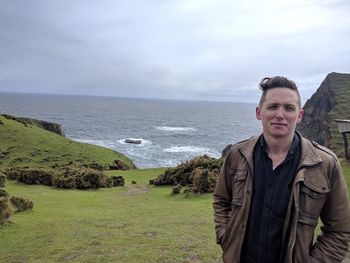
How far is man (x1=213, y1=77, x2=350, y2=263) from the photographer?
4.21 metres

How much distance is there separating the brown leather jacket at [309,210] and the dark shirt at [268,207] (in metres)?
0.07

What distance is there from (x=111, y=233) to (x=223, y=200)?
356 inches

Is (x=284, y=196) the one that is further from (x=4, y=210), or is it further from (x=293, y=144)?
(x=4, y=210)

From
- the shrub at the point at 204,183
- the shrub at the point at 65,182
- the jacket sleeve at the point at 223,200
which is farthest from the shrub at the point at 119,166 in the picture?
the jacket sleeve at the point at 223,200

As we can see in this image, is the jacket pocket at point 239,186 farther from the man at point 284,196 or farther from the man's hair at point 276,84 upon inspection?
the man's hair at point 276,84

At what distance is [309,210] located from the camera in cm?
422

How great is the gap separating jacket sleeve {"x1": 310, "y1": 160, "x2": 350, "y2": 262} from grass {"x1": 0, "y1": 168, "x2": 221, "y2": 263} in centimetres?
664

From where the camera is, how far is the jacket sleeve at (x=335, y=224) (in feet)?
14.0

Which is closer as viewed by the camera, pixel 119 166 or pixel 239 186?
pixel 239 186

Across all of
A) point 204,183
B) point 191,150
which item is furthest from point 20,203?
point 191,150

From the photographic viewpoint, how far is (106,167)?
46.2m

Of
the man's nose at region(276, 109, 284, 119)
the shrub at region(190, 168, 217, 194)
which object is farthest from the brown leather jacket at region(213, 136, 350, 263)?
the shrub at region(190, 168, 217, 194)

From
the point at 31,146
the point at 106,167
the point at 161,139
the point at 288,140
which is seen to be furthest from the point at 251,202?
the point at 161,139

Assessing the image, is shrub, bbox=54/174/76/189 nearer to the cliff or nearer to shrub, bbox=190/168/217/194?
shrub, bbox=190/168/217/194
